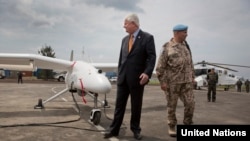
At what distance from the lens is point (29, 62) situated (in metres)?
10.1

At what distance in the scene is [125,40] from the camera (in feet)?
18.6

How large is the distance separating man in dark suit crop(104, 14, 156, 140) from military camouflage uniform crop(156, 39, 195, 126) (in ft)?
1.37

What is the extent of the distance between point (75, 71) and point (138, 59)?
3965mm

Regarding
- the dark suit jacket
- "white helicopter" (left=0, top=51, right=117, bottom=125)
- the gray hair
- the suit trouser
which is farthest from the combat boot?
the gray hair

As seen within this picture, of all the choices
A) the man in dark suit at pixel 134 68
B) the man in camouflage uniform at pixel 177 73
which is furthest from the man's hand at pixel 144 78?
the man in camouflage uniform at pixel 177 73

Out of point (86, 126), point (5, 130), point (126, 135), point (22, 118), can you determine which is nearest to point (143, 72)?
point (126, 135)

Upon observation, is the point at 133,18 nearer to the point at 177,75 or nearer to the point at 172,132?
the point at 177,75

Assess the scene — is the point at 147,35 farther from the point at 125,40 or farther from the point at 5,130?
the point at 5,130

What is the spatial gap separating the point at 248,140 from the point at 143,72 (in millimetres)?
2699

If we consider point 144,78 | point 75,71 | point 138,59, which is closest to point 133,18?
point 138,59

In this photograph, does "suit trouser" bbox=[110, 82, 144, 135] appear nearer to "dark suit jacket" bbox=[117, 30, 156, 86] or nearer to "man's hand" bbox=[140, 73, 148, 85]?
"dark suit jacket" bbox=[117, 30, 156, 86]

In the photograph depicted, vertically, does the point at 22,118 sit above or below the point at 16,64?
below

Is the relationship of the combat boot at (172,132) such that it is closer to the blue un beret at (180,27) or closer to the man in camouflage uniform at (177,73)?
the man in camouflage uniform at (177,73)

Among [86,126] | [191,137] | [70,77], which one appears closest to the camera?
[191,137]
